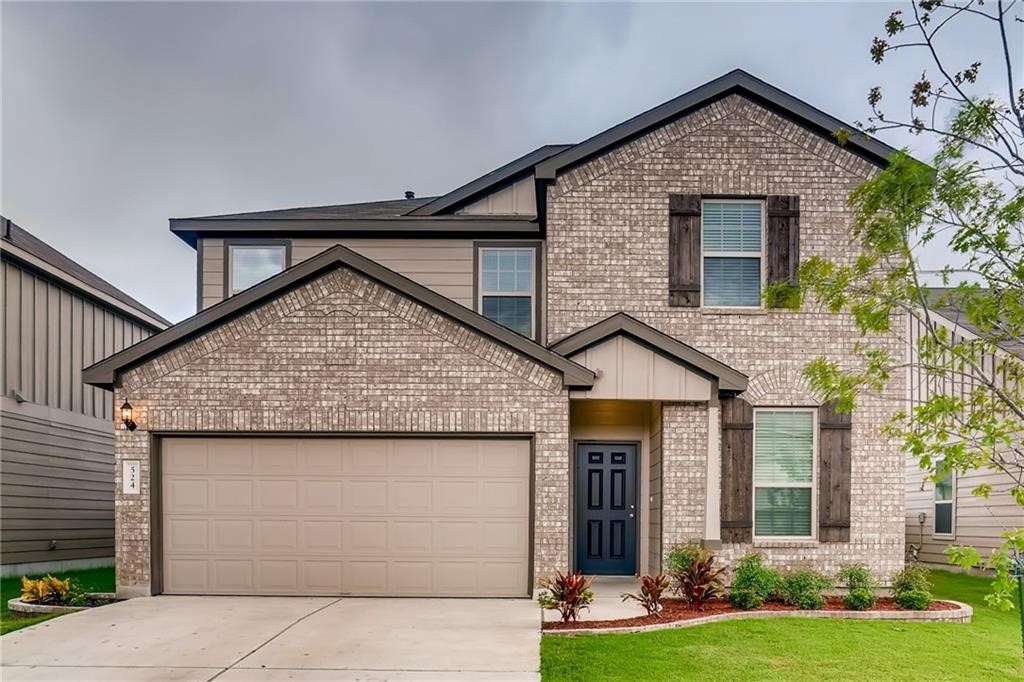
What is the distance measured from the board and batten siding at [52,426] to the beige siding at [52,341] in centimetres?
2

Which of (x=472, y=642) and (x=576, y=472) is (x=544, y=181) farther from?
(x=472, y=642)

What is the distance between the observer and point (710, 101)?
11.3 metres

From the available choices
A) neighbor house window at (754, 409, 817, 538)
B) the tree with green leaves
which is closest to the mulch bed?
neighbor house window at (754, 409, 817, 538)

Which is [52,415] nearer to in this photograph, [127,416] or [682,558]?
[127,416]

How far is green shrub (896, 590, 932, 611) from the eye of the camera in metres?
9.50

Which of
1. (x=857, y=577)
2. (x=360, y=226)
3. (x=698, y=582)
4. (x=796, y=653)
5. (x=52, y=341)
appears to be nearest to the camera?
(x=796, y=653)

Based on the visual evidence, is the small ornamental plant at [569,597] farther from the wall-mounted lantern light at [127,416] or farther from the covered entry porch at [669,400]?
the wall-mounted lantern light at [127,416]

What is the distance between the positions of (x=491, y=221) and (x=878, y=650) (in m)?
8.10

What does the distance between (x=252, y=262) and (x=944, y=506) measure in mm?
14364

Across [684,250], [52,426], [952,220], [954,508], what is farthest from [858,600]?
[52,426]

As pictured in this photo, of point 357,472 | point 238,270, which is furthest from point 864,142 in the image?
point 238,270

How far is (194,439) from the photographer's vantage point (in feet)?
33.7

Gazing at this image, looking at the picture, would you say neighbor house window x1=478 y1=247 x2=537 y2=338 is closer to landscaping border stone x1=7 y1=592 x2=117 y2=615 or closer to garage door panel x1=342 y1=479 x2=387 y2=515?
garage door panel x1=342 y1=479 x2=387 y2=515

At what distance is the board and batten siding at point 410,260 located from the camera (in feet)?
40.7
